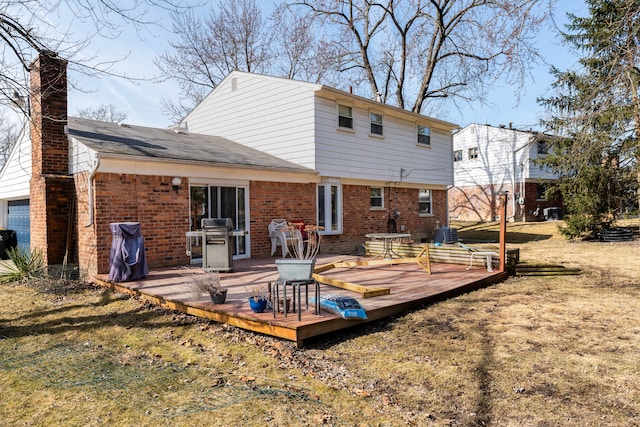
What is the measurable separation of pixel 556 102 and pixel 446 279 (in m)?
3.88

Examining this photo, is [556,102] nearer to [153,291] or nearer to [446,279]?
[446,279]

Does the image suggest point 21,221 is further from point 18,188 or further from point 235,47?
point 235,47

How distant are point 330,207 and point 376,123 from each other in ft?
12.2

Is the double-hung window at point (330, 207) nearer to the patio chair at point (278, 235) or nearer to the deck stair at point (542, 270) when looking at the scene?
the patio chair at point (278, 235)

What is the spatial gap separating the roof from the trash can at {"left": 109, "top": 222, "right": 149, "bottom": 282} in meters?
1.57

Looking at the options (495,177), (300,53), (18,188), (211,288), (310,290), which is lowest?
(310,290)

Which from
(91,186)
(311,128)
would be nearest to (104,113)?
(311,128)

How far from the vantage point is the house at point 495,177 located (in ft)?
85.7

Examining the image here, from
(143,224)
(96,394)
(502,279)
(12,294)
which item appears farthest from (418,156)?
(96,394)

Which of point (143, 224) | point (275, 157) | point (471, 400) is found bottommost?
point (471, 400)

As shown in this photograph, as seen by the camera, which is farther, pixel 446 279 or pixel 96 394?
pixel 446 279

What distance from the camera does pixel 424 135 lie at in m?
17.2

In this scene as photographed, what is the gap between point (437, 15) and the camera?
22.0 meters

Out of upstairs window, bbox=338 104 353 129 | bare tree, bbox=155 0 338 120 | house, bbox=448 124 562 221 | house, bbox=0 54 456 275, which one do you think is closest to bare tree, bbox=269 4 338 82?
bare tree, bbox=155 0 338 120
